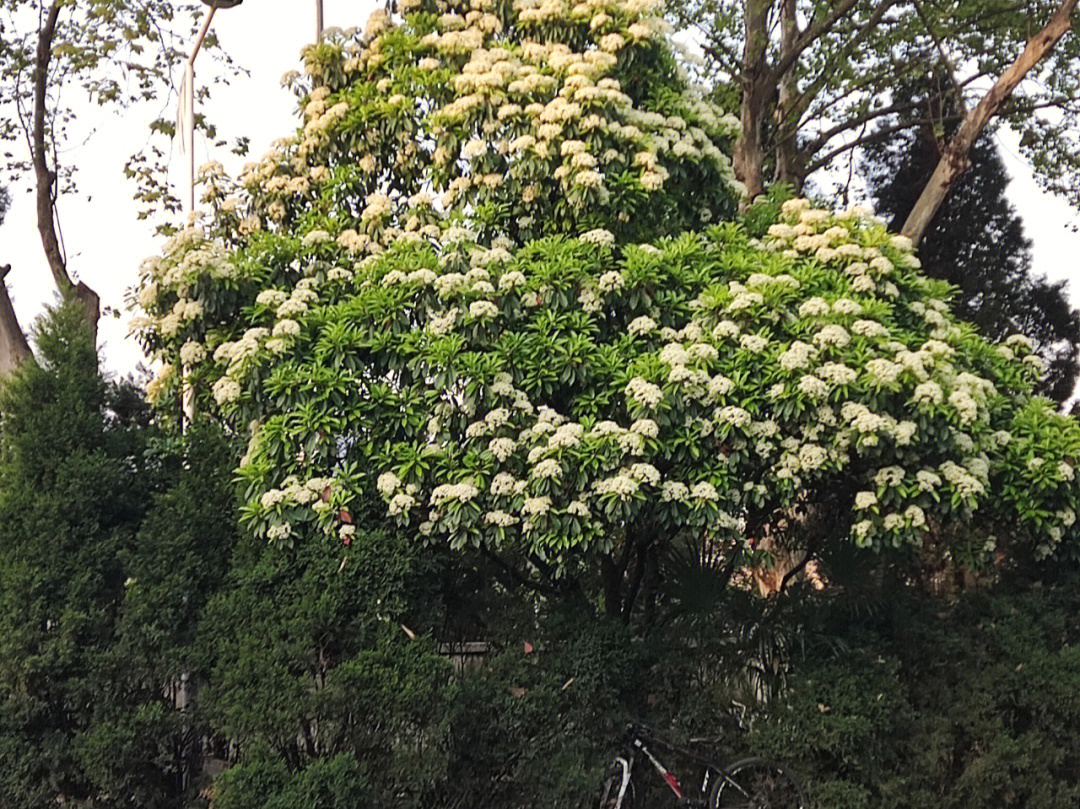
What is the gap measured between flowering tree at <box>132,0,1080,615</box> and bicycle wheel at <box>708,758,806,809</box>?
4.63 feet

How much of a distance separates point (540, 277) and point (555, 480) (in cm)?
146

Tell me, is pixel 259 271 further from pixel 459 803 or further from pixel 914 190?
pixel 914 190

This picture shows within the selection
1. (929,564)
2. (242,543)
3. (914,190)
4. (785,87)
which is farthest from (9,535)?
(914,190)

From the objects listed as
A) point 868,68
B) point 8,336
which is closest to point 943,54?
point 868,68

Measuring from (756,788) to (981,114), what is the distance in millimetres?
9572

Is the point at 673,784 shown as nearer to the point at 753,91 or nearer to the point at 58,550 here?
the point at 58,550

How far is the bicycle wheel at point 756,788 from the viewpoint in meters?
7.58

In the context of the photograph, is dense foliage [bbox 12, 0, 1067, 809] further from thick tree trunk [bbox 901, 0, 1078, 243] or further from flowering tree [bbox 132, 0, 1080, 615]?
thick tree trunk [bbox 901, 0, 1078, 243]

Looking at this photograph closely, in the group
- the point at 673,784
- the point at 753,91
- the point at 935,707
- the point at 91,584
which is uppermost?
the point at 753,91

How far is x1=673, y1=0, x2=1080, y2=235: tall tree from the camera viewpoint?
15023mm

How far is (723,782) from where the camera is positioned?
25.0 ft

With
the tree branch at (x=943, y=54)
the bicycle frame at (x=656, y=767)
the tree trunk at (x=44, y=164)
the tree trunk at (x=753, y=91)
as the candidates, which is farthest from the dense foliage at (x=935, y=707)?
the tree trunk at (x=44, y=164)

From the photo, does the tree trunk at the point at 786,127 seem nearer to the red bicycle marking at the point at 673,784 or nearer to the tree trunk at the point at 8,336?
the tree trunk at the point at 8,336

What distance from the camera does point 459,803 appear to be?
7.43 metres
